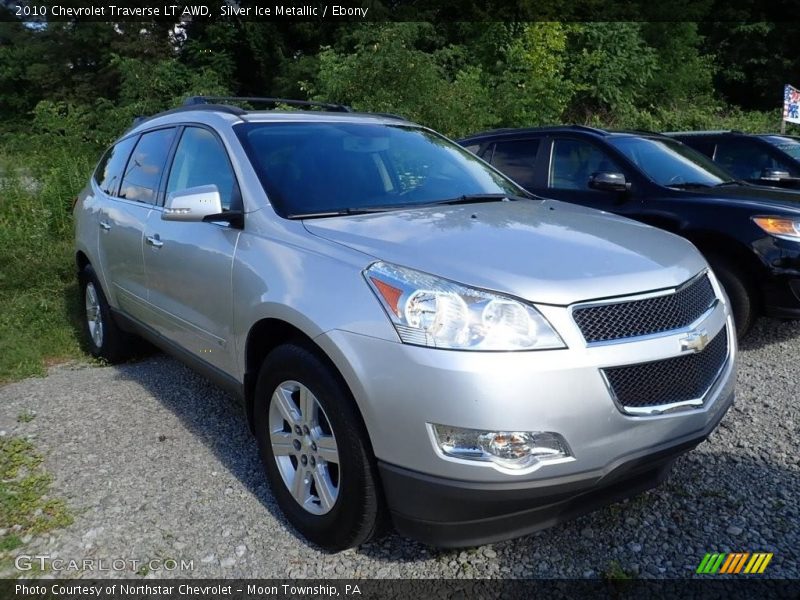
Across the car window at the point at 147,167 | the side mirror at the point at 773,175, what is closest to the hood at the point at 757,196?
the side mirror at the point at 773,175

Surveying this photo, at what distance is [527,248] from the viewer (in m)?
2.48

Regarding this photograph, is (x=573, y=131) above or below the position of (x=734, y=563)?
above

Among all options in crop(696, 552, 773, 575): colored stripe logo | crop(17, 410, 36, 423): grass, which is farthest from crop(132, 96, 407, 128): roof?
crop(696, 552, 773, 575): colored stripe logo

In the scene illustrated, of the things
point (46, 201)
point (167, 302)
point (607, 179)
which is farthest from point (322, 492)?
point (46, 201)

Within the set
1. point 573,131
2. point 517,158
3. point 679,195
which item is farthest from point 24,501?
point 573,131

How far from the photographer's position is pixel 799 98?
542 inches

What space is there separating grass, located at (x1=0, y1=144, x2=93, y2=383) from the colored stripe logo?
15.7 feet

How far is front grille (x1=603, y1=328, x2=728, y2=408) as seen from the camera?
2.15 metres

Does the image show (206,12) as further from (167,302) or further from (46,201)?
(167,302)

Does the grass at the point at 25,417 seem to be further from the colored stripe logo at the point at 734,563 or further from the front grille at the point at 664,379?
the colored stripe logo at the point at 734,563

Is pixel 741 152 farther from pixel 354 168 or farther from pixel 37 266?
pixel 37 266

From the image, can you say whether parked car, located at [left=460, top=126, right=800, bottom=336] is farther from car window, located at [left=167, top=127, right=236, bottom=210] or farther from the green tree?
the green tree

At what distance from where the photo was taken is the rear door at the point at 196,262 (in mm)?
3055

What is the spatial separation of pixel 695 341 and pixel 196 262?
230 centimetres
